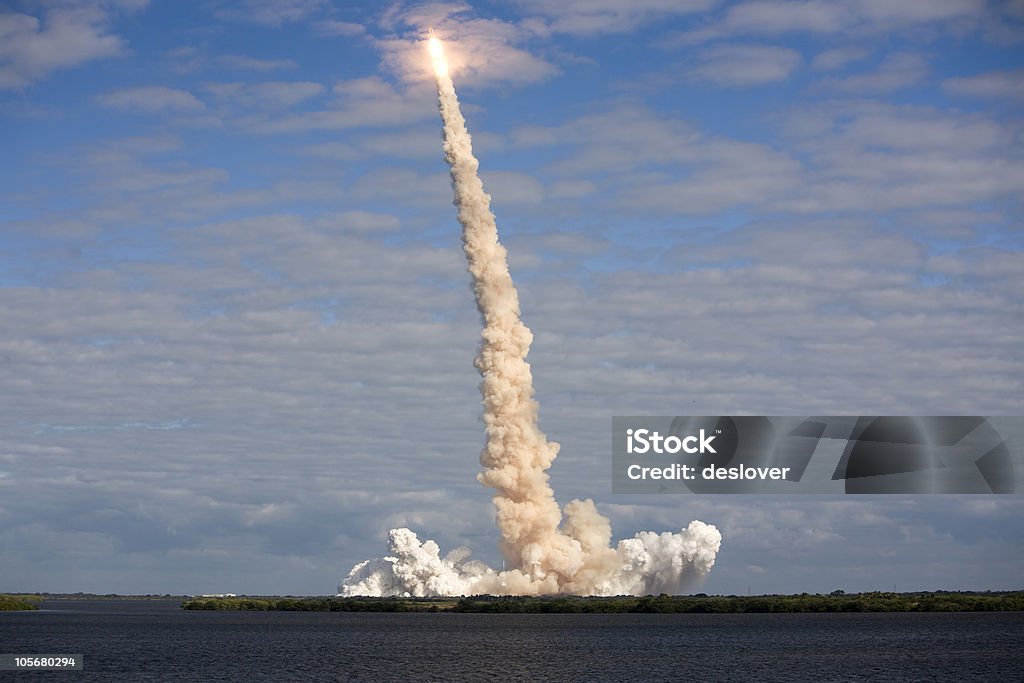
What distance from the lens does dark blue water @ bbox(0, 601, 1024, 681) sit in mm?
85375

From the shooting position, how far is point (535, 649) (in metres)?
108

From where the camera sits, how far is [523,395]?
133750mm

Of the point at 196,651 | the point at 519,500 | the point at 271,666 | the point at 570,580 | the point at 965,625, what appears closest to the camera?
the point at 271,666

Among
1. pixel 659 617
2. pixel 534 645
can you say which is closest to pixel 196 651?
pixel 534 645

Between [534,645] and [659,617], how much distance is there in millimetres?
76308

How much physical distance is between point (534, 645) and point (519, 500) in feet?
90.1

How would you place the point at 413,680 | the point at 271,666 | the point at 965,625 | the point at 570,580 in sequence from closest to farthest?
the point at 413,680 → the point at 271,666 → the point at 570,580 → the point at 965,625

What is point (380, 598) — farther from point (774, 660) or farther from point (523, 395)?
point (774, 660)

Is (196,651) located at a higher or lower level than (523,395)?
lower

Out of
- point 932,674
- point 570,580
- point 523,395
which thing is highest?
point 523,395

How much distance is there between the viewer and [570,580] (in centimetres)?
14775

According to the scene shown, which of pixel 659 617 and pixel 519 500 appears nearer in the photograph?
pixel 519 500

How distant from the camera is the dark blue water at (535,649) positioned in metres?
85.4

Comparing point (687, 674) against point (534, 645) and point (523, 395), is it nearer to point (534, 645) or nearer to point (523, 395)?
point (534, 645)
